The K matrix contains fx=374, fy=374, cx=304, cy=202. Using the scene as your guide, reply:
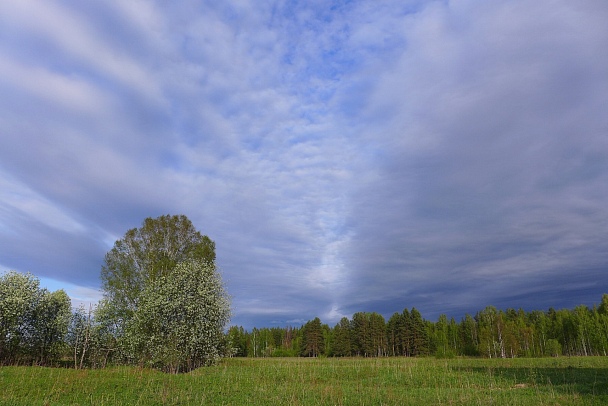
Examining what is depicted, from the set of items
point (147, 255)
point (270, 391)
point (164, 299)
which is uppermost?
point (147, 255)

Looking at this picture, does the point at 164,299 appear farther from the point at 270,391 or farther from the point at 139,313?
the point at 270,391

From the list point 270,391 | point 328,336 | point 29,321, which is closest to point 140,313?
point 29,321

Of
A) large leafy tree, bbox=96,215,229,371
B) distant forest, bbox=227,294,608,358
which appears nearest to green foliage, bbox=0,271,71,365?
large leafy tree, bbox=96,215,229,371

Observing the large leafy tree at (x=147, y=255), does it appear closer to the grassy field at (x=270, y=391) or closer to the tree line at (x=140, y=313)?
the tree line at (x=140, y=313)

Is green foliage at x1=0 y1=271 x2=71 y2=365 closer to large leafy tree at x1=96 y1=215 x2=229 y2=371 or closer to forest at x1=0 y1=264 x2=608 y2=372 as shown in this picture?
forest at x1=0 y1=264 x2=608 y2=372

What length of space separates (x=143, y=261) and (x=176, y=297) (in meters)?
11.4

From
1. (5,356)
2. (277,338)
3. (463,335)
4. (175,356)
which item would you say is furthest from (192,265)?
(277,338)

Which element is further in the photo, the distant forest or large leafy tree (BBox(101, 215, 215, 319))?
the distant forest

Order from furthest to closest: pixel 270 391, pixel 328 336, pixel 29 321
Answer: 1. pixel 328 336
2. pixel 29 321
3. pixel 270 391

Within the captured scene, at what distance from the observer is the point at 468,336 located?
4737 inches

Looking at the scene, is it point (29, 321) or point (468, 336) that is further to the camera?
point (468, 336)

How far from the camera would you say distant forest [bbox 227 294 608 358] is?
94.9 meters

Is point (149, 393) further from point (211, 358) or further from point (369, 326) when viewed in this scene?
point (369, 326)

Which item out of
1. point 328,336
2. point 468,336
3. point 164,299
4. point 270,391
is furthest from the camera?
point 328,336
